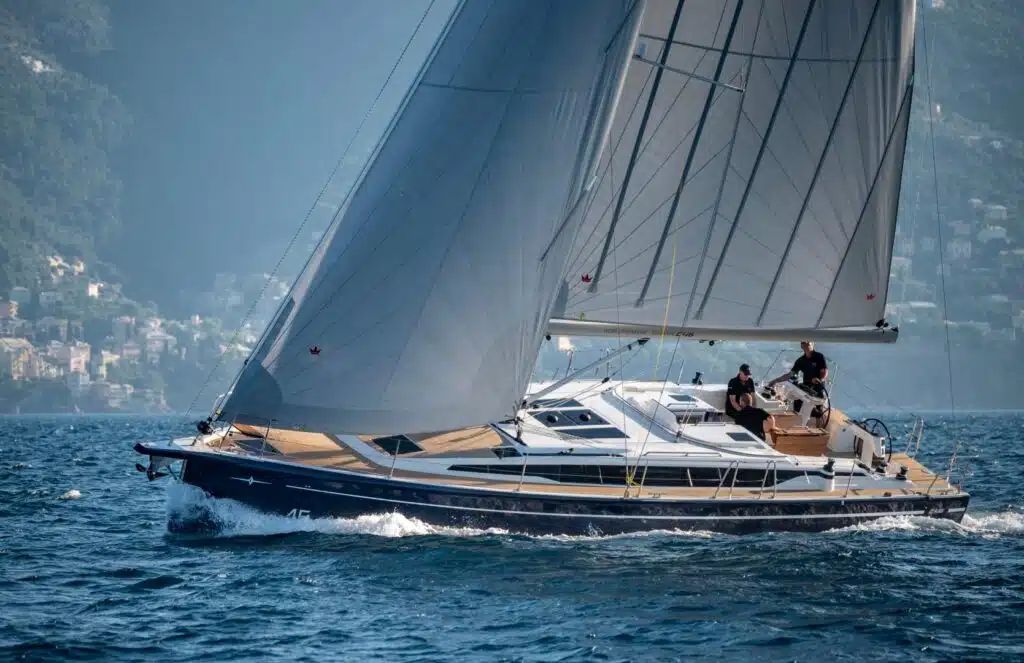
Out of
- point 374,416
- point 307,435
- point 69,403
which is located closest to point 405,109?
point 374,416

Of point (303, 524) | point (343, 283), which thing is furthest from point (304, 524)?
point (343, 283)

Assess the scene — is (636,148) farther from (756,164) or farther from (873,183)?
(873,183)

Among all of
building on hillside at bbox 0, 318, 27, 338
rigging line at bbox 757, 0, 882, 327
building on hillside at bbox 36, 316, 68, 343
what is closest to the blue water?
rigging line at bbox 757, 0, 882, 327

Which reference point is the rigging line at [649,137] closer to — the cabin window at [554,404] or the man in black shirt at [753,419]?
the cabin window at [554,404]

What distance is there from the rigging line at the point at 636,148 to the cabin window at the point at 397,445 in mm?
4352

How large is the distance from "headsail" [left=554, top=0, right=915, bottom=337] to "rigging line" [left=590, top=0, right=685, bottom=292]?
0.02 m

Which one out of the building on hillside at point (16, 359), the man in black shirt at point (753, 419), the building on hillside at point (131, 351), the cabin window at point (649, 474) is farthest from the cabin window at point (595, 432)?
the building on hillside at point (131, 351)

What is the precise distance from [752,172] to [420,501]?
891 centimetres

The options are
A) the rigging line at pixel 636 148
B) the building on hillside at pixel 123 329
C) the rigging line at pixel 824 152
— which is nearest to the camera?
the rigging line at pixel 636 148

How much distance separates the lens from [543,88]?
19359mm

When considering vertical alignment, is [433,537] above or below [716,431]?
below

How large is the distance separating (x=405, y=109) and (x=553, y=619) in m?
8.38

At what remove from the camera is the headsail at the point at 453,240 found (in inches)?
752

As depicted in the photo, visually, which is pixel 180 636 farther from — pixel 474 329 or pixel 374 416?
pixel 474 329
